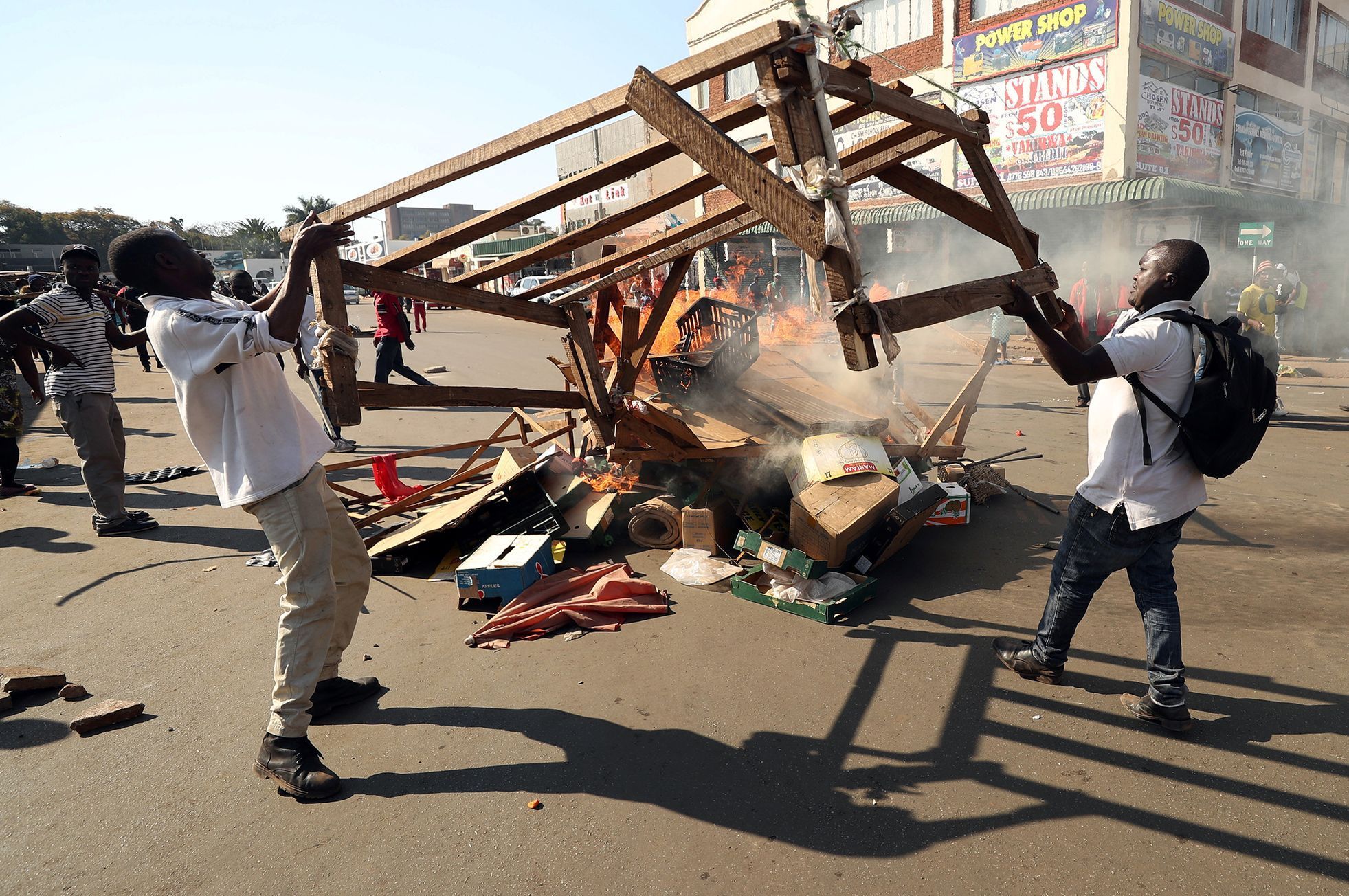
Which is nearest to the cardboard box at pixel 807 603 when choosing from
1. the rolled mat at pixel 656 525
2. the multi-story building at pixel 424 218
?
the rolled mat at pixel 656 525

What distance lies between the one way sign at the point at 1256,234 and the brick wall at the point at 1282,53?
277 inches

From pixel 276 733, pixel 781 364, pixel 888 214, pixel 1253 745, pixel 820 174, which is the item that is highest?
pixel 888 214

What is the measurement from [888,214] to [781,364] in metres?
15.8

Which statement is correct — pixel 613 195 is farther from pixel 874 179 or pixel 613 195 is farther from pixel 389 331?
pixel 389 331

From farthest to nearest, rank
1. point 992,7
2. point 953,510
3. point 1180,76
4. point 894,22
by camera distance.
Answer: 1. point 894,22
2. point 992,7
3. point 1180,76
4. point 953,510

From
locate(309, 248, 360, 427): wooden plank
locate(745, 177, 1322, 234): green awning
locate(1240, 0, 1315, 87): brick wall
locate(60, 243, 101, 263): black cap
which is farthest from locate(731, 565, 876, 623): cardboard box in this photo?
locate(1240, 0, 1315, 87): brick wall

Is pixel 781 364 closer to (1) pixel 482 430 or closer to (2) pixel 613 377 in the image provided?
(2) pixel 613 377

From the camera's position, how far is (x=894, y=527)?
444cm

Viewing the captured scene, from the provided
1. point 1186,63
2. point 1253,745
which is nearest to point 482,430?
point 1253,745

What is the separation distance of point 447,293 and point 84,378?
4.32 metres

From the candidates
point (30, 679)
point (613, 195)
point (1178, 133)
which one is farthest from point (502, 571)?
point (613, 195)

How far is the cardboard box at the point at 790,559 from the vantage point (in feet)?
13.5

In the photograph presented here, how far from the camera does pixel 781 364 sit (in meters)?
6.75

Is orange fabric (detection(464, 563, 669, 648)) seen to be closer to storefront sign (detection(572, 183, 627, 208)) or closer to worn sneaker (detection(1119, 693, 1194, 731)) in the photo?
worn sneaker (detection(1119, 693, 1194, 731))
